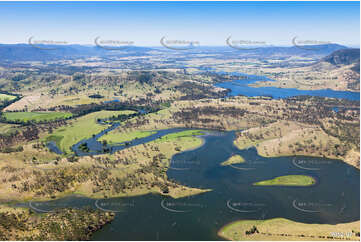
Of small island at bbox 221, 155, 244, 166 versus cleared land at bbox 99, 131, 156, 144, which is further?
cleared land at bbox 99, 131, 156, 144

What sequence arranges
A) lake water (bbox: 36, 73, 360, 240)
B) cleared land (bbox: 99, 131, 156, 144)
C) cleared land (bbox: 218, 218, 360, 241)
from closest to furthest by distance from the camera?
cleared land (bbox: 218, 218, 360, 241)
lake water (bbox: 36, 73, 360, 240)
cleared land (bbox: 99, 131, 156, 144)

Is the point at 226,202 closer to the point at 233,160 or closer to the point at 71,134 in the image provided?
the point at 233,160

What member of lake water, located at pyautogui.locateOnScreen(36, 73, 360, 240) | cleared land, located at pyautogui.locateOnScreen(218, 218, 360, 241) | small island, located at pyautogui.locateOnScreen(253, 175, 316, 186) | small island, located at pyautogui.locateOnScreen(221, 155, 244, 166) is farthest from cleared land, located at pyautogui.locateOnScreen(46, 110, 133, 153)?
small island, located at pyautogui.locateOnScreen(253, 175, 316, 186)

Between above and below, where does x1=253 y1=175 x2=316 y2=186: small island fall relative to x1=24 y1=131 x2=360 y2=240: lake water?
above

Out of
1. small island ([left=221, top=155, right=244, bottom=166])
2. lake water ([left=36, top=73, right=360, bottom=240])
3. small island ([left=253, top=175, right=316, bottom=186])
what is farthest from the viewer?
small island ([left=221, top=155, right=244, bottom=166])

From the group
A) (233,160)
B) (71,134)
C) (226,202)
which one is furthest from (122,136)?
(226,202)

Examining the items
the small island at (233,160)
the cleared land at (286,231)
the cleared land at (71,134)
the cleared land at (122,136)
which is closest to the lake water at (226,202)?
the cleared land at (286,231)

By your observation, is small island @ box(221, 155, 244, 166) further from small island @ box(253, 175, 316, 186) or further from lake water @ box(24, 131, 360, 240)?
small island @ box(253, 175, 316, 186)
